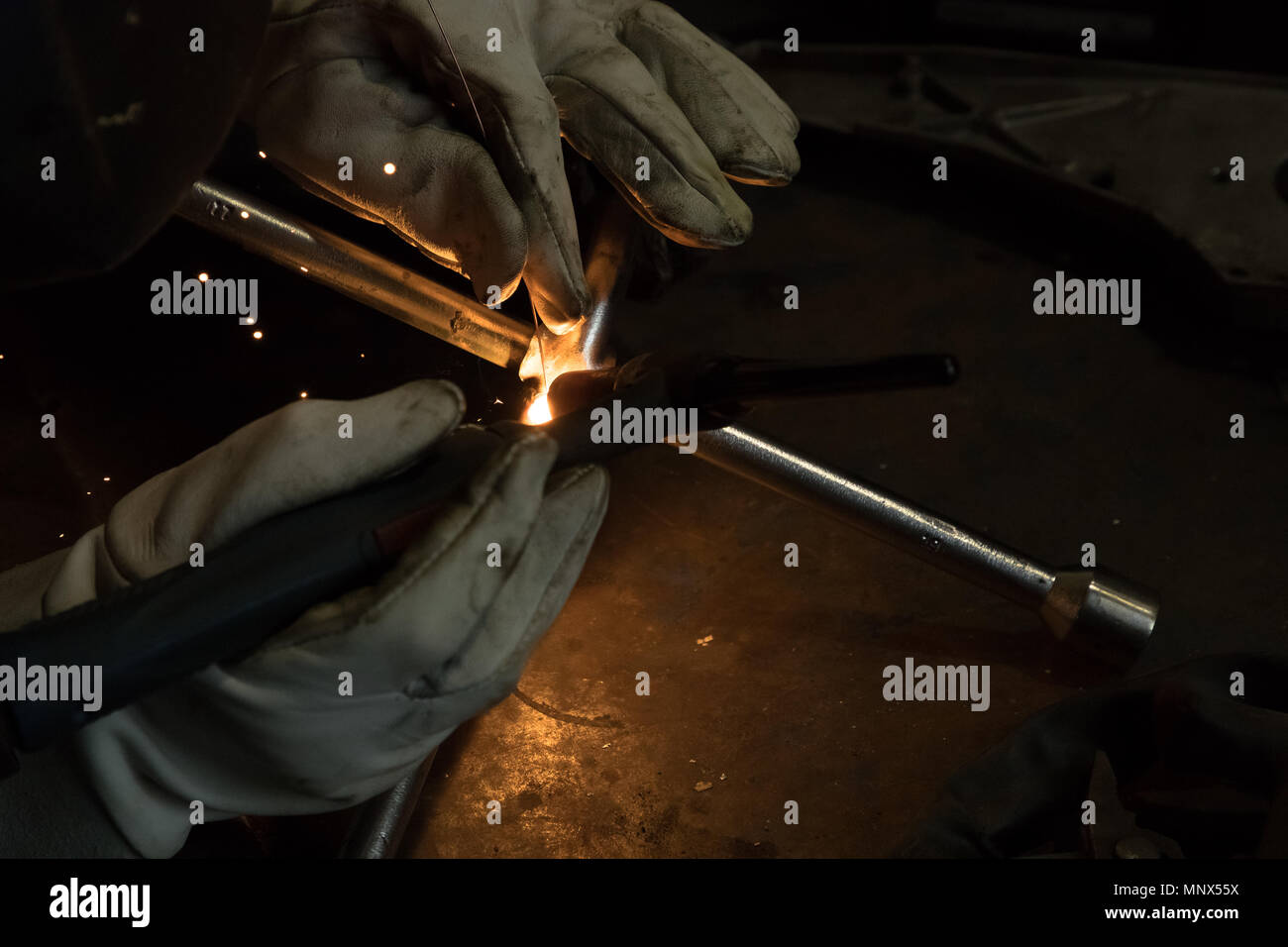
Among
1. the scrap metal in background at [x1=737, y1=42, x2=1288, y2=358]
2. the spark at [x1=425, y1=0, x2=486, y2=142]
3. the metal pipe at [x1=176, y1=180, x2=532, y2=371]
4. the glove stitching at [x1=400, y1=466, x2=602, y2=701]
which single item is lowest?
the glove stitching at [x1=400, y1=466, x2=602, y2=701]

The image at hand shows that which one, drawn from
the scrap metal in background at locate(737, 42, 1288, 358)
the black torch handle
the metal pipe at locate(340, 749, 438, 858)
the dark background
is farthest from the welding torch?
the scrap metal in background at locate(737, 42, 1288, 358)

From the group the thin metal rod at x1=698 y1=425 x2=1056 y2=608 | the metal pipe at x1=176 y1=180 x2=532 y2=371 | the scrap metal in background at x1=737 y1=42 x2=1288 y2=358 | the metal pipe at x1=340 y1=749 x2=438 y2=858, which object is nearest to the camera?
the metal pipe at x1=340 y1=749 x2=438 y2=858

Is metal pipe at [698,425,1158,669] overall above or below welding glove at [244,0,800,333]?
below

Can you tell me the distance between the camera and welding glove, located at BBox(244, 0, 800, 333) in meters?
1.14

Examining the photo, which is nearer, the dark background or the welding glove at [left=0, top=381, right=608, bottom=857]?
the welding glove at [left=0, top=381, right=608, bottom=857]

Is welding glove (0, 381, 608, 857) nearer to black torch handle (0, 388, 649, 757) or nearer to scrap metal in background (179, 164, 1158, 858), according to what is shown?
black torch handle (0, 388, 649, 757)

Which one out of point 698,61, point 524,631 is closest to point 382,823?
point 524,631

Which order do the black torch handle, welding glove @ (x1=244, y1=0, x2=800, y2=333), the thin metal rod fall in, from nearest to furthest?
the black torch handle < welding glove @ (x1=244, y1=0, x2=800, y2=333) < the thin metal rod

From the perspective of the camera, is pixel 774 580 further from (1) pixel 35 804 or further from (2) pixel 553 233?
(1) pixel 35 804

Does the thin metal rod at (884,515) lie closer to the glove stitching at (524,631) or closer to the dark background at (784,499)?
the dark background at (784,499)

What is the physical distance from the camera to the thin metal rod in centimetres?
126

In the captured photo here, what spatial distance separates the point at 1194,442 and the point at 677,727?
877 millimetres

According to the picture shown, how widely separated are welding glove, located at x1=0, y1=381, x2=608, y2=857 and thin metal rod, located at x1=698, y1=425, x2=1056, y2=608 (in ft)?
1.49

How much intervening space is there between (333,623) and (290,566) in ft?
0.17
